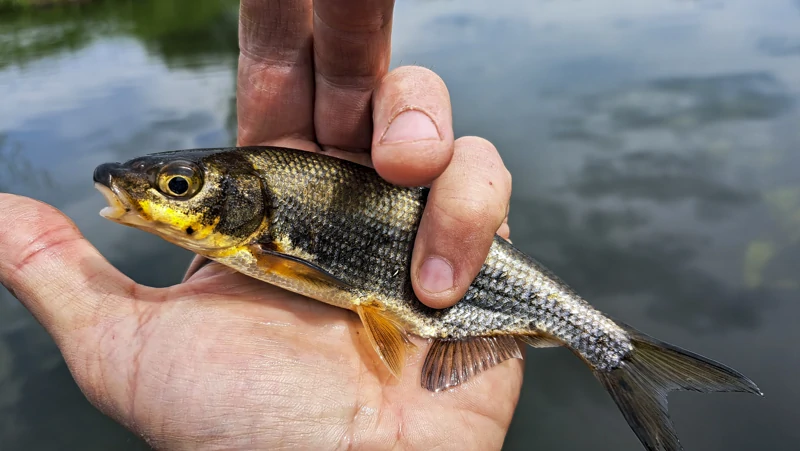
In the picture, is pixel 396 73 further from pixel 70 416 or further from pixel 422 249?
pixel 70 416

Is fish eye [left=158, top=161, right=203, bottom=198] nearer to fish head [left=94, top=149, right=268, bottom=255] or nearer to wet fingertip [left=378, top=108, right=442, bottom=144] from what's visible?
fish head [left=94, top=149, right=268, bottom=255]

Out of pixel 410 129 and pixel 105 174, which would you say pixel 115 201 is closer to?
pixel 105 174

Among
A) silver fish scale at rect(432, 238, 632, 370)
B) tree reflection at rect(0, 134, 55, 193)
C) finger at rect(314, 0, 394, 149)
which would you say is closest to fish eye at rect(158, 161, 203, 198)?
finger at rect(314, 0, 394, 149)

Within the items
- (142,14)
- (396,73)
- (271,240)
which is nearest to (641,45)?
(396,73)

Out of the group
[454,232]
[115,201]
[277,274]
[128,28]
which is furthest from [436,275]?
[128,28]

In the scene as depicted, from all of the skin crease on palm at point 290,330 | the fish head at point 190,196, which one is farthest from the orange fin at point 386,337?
the fish head at point 190,196
